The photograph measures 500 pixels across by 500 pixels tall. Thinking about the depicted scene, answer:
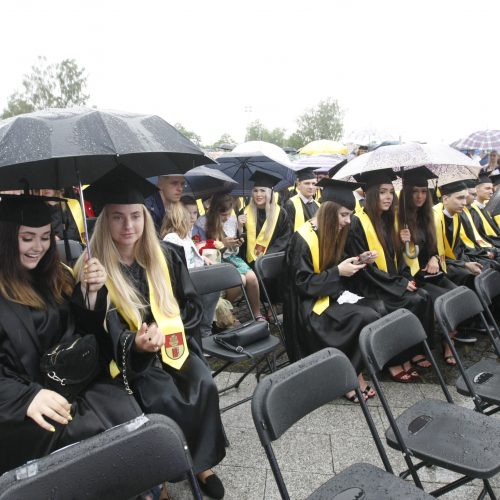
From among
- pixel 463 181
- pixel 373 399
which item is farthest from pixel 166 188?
pixel 463 181

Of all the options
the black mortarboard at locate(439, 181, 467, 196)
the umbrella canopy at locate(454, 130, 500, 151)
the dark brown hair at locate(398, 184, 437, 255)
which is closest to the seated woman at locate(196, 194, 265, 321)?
the dark brown hair at locate(398, 184, 437, 255)

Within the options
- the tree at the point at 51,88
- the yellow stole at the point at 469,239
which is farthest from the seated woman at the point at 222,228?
the tree at the point at 51,88

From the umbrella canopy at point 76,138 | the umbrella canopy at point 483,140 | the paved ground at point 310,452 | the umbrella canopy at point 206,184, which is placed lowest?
the paved ground at point 310,452

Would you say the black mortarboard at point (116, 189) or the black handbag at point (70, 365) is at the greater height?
the black mortarboard at point (116, 189)

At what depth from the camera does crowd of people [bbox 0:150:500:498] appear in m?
2.03

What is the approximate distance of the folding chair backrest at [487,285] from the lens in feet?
10.1

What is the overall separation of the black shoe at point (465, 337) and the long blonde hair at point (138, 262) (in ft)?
10.3

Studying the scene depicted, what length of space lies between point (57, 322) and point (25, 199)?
2.05 feet

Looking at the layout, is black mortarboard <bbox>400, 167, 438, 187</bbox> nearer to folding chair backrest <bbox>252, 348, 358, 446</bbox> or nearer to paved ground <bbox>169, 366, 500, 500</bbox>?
paved ground <bbox>169, 366, 500, 500</bbox>

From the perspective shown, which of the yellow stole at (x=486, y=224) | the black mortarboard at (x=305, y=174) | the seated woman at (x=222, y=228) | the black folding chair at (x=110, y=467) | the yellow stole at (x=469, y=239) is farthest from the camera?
the black mortarboard at (x=305, y=174)

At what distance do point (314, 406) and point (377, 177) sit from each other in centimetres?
247

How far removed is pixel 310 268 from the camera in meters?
3.54

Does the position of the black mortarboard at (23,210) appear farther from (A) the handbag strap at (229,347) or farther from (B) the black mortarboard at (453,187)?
(B) the black mortarboard at (453,187)

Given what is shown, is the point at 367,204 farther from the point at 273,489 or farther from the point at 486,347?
the point at 273,489
